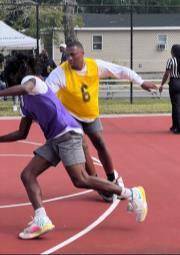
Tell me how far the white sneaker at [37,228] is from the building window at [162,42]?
41434mm

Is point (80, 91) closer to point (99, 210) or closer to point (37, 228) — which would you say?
point (99, 210)

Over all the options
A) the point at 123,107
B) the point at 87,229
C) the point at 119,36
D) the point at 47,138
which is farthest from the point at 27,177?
the point at 119,36

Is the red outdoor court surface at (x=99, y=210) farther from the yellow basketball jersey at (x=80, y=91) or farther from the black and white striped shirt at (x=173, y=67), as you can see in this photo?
the black and white striped shirt at (x=173, y=67)

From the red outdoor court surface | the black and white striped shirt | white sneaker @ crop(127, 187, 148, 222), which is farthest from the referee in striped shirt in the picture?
white sneaker @ crop(127, 187, 148, 222)

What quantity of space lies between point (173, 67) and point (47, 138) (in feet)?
28.4

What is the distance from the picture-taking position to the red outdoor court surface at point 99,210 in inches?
265

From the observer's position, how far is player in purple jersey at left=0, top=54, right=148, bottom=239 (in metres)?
6.74

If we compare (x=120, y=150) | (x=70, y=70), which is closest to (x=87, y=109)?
(x=70, y=70)

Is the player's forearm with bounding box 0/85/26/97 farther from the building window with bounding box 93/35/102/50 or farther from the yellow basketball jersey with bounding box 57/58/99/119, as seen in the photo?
the building window with bounding box 93/35/102/50

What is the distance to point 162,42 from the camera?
48250 mm

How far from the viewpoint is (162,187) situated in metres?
9.46

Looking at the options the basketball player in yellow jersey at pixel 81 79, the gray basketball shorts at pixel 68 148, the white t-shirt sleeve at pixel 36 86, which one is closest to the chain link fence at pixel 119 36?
the basketball player in yellow jersey at pixel 81 79

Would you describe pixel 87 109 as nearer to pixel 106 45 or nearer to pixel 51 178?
pixel 51 178

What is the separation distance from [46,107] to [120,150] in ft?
20.8
